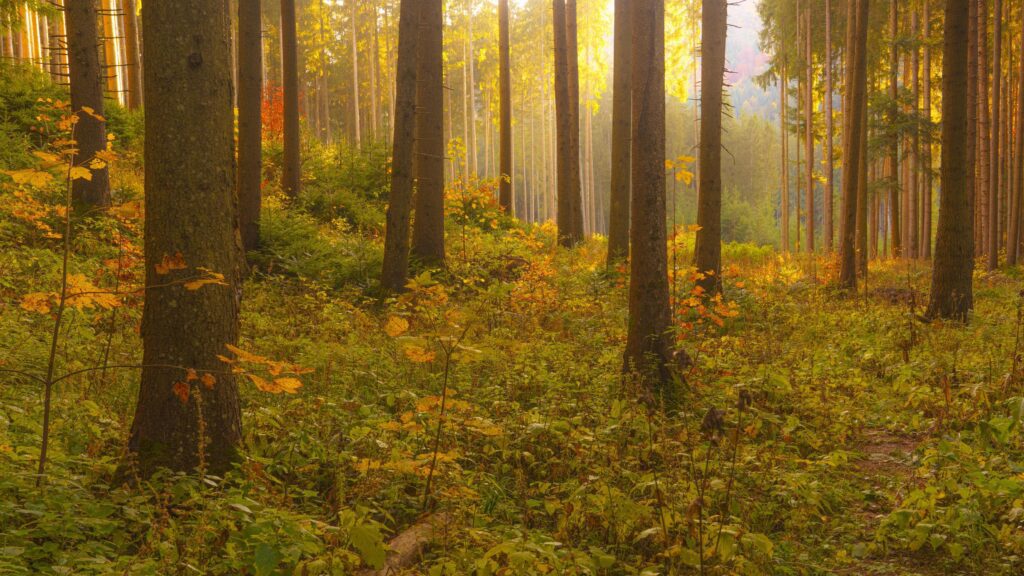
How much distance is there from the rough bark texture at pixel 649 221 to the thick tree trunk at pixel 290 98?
10235 millimetres

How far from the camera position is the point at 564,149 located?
1778cm

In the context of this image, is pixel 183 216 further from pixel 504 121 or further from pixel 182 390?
pixel 504 121

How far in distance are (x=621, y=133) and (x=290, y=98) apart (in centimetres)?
740

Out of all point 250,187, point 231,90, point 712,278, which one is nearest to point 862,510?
point 231,90

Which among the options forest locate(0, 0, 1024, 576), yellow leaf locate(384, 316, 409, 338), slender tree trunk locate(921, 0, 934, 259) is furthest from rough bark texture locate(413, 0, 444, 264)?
slender tree trunk locate(921, 0, 934, 259)

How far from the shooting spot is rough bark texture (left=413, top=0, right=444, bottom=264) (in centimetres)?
1105

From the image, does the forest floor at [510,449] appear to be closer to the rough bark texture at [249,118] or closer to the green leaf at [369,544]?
the green leaf at [369,544]

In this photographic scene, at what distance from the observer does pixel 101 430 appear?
4.12 metres

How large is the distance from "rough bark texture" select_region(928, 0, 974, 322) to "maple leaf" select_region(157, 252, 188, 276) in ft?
33.6

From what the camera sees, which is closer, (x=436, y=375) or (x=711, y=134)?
(x=436, y=375)

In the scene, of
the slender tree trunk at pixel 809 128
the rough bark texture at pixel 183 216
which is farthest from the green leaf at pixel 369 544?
the slender tree trunk at pixel 809 128

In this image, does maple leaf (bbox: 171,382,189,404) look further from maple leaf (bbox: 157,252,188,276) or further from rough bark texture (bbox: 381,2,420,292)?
rough bark texture (bbox: 381,2,420,292)

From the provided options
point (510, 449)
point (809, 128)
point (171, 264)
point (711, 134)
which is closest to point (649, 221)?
point (510, 449)

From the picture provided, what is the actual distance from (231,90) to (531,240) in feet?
38.5
